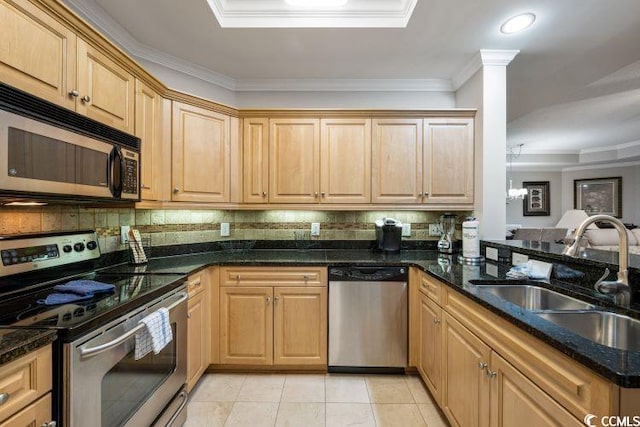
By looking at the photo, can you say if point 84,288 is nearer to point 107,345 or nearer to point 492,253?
point 107,345

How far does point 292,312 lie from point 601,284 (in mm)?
1829

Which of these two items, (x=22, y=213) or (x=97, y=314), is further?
(x=22, y=213)

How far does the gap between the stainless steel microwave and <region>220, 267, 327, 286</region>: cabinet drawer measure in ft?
3.06

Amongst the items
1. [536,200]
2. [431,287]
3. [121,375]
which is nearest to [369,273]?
[431,287]

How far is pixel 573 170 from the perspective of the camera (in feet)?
26.2

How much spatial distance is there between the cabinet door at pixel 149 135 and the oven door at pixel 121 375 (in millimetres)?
802

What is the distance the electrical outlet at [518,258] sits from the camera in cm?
196

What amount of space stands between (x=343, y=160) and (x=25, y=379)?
229 centimetres

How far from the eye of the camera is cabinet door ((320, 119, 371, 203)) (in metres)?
2.66

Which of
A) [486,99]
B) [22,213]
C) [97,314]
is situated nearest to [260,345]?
[97,314]

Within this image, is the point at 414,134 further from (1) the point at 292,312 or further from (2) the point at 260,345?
(2) the point at 260,345

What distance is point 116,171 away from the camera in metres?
1.63

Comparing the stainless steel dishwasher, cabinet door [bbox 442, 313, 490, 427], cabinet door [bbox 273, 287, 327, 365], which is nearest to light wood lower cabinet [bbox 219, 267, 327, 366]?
cabinet door [bbox 273, 287, 327, 365]

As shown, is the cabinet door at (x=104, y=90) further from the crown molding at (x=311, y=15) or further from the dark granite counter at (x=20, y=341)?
the dark granite counter at (x=20, y=341)
